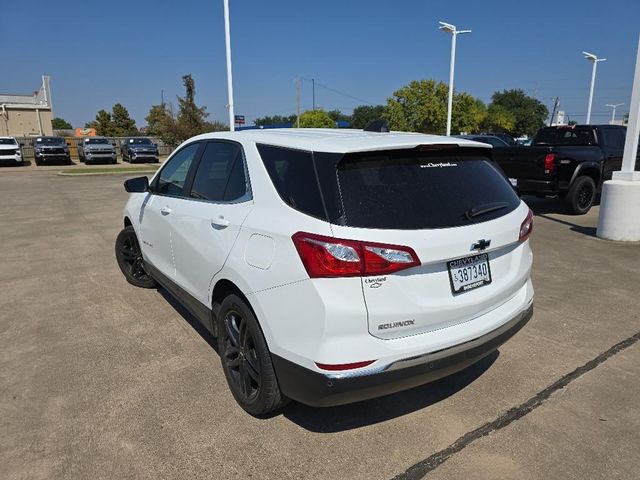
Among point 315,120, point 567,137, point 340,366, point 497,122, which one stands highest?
point 315,120

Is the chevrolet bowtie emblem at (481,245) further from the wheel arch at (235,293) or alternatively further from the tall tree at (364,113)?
the tall tree at (364,113)

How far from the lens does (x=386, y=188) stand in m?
2.46

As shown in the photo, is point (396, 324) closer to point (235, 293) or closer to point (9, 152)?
point (235, 293)

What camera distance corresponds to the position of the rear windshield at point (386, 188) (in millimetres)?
2336

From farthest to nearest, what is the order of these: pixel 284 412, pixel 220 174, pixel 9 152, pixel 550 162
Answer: pixel 9 152
pixel 550 162
pixel 220 174
pixel 284 412

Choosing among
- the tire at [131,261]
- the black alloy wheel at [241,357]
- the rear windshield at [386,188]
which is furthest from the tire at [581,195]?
the black alloy wheel at [241,357]

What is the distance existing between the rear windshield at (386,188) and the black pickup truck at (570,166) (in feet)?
23.5

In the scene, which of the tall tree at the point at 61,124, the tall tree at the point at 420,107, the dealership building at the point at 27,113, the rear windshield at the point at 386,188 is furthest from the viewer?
the tall tree at the point at 61,124

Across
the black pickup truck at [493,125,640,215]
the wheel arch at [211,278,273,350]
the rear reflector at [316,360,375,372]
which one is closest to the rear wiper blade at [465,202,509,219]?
the rear reflector at [316,360,375,372]

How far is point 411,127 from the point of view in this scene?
54094mm

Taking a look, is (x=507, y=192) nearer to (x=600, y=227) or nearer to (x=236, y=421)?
(x=236, y=421)

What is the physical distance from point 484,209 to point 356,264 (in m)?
0.98

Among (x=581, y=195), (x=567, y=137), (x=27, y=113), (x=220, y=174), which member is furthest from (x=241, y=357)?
(x=27, y=113)

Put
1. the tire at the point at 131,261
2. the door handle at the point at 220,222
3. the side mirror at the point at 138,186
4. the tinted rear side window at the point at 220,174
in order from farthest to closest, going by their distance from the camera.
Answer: the tire at the point at 131,261, the side mirror at the point at 138,186, the tinted rear side window at the point at 220,174, the door handle at the point at 220,222
